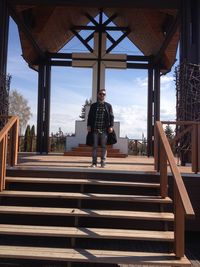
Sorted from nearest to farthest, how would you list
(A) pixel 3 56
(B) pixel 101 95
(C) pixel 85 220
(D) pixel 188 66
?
(C) pixel 85 220
(B) pixel 101 95
(D) pixel 188 66
(A) pixel 3 56

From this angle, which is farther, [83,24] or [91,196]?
[83,24]

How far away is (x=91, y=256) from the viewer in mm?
4191

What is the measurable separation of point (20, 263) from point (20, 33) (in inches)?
330

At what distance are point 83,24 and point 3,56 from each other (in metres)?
6.32

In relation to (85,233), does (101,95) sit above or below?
above

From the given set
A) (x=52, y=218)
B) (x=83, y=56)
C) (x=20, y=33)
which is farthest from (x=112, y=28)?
(x=52, y=218)

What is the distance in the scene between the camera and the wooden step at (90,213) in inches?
190

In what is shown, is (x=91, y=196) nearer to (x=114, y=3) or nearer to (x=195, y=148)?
(x=195, y=148)

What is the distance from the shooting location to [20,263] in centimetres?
441

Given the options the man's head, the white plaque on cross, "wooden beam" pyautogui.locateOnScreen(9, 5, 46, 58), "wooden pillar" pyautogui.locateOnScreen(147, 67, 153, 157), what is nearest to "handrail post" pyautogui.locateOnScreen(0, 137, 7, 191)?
the man's head

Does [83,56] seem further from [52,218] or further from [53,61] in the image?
[52,218]

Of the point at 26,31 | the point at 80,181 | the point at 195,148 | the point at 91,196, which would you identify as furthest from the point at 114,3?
the point at 91,196

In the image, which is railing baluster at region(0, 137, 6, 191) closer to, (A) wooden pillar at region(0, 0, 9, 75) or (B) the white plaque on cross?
(A) wooden pillar at region(0, 0, 9, 75)

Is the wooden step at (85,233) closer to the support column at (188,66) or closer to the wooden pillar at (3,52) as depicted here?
the support column at (188,66)
